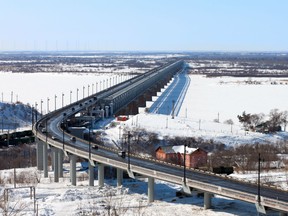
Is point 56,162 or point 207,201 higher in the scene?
point 207,201

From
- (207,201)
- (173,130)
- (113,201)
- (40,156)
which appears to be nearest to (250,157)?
(173,130)

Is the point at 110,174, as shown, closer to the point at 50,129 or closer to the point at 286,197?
the point at 50,129

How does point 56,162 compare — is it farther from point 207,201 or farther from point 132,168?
point 207,201

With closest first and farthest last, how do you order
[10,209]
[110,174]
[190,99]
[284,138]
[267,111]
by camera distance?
[10,209] < [110,174] < [284,138] < [267,111] < [190,99]

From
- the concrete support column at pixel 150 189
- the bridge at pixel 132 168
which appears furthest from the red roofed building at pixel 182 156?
the concrete support column at pixel 150 189

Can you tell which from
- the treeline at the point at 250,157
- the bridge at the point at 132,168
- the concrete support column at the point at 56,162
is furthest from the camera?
the treeline at the point at 250,157

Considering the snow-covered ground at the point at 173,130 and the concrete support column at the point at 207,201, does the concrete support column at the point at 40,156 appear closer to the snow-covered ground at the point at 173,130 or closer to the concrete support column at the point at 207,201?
the snow-covered ground at the point at 173,130

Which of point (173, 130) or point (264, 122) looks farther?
point (264, 122)

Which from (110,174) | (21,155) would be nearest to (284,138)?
(110,174)
